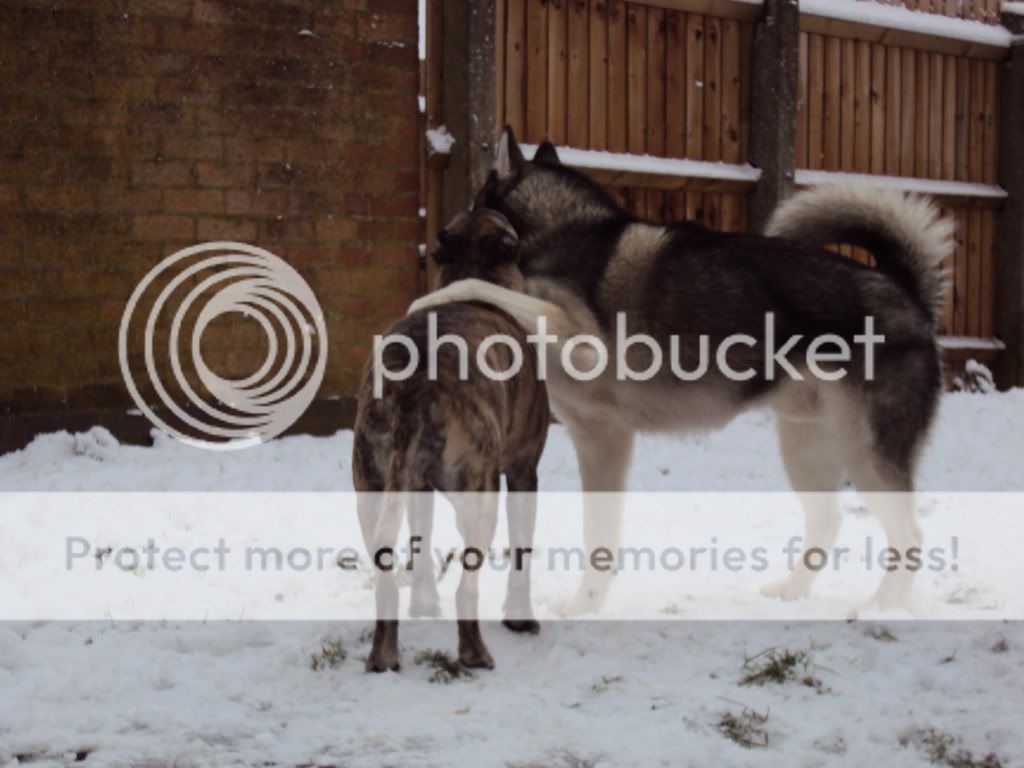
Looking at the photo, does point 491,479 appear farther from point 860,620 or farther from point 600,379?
point 860,620

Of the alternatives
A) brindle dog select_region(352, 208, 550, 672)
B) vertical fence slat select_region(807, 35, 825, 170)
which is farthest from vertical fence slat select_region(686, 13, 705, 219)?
brindle dog select_region(352, 208, 550, 672)

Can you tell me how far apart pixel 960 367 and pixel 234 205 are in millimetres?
5907

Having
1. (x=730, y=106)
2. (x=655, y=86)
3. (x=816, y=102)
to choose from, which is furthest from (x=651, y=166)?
(x=816, y=102)

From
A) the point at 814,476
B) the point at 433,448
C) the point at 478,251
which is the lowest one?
the point at 814,476

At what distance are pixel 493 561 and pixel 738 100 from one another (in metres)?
4.84

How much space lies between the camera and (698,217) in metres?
7.70

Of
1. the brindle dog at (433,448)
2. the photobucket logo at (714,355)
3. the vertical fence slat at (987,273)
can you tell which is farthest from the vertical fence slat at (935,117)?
the brindle dog at (433,448)

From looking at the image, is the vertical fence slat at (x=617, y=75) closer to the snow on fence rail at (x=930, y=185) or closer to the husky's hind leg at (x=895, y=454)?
the snow on fence rail at (x=930, y=185)

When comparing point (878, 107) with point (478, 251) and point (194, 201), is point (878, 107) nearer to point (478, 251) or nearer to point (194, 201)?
point (194, 201)

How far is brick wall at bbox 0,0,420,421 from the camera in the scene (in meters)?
5.43

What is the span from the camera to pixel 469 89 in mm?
6438

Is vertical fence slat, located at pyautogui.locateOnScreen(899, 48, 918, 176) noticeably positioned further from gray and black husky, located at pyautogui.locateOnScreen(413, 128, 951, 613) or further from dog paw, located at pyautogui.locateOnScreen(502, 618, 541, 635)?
dog paw, located at pyautogui.locateOnScreen(502, 618, 541, 635)

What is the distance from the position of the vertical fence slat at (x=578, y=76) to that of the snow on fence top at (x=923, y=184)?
1766mm

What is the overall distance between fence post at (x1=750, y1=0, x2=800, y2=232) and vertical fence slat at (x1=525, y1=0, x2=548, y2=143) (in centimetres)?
177
